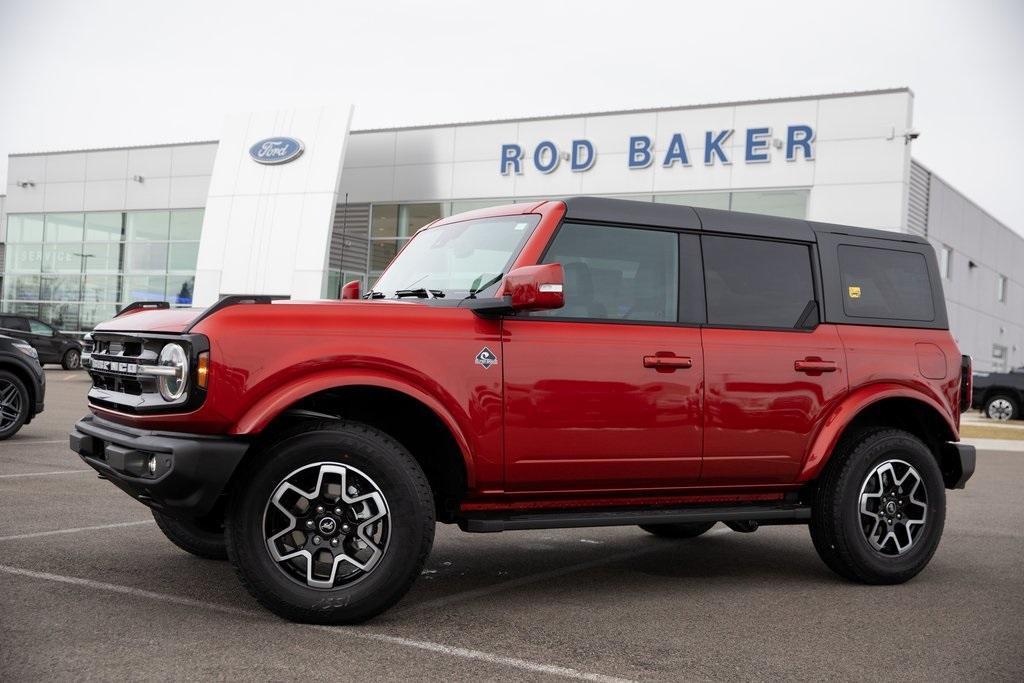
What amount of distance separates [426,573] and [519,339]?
1635 mm

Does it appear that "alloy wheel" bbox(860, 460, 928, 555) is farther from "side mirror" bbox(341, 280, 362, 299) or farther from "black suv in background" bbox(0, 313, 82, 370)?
"black suv in background" bbox(0, 313, 82, 370)

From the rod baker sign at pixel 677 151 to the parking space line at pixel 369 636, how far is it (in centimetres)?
2368

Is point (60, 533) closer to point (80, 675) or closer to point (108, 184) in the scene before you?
point (80, 675)

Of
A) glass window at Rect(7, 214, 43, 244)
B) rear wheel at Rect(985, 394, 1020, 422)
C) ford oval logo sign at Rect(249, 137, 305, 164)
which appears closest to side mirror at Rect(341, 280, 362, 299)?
rear wheel at Rect(985, 394, 1020, 422)

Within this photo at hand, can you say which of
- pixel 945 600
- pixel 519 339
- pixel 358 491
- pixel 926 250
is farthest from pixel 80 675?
pixel 926 250

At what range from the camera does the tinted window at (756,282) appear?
5.77m

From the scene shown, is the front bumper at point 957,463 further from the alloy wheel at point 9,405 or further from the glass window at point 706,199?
the glass window at point 706,199

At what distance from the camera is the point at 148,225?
36.6 meters

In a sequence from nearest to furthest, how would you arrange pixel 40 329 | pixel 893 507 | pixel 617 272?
pixel 617 272
pixel 893 507
pixel 40 329

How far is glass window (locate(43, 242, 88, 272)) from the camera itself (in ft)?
126

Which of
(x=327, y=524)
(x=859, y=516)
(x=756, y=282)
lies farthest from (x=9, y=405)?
(x=859, y=516)

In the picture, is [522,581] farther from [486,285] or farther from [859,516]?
[859,516]

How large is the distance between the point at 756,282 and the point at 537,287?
172cm

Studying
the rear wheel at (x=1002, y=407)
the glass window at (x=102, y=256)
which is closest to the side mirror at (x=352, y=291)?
the rear wheel at (x=1002, y=407)
